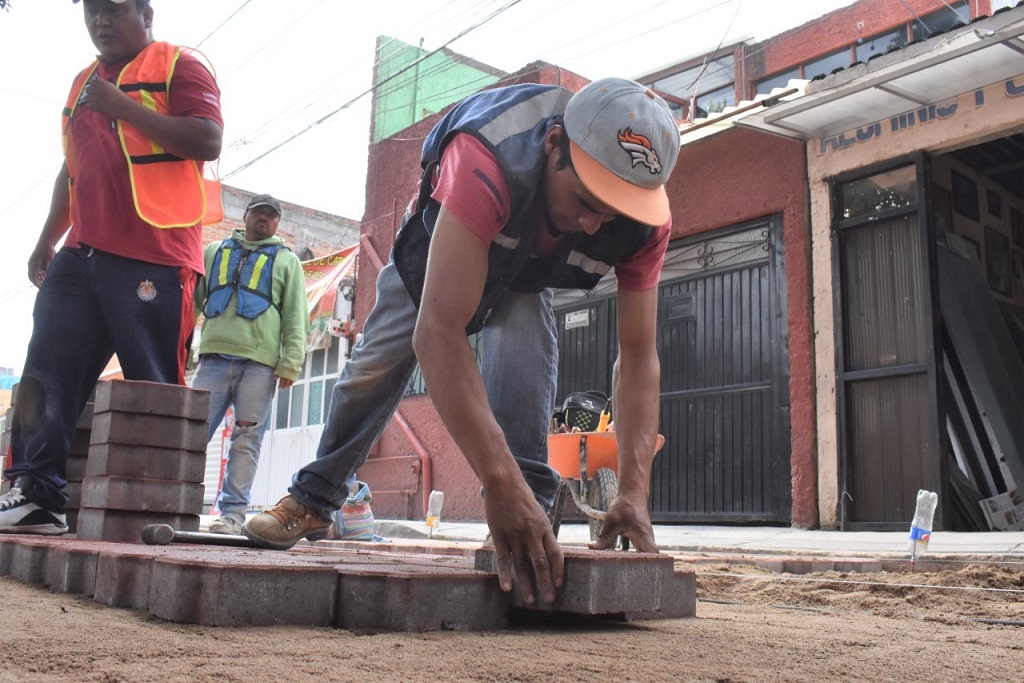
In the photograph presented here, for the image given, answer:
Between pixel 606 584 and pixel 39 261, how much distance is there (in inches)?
113

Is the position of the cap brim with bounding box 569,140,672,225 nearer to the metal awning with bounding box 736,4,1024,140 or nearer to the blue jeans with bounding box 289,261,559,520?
the blue jeans with bounding box 289,261,559,520

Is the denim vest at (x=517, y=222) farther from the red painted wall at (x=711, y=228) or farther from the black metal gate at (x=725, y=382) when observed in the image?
the black metal gate at (x=725, y=382)

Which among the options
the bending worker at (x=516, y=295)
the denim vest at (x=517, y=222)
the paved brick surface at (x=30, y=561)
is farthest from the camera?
the paved brick surface at (x=30, y=561)

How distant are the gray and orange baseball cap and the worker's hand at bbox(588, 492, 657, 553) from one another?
0.69m

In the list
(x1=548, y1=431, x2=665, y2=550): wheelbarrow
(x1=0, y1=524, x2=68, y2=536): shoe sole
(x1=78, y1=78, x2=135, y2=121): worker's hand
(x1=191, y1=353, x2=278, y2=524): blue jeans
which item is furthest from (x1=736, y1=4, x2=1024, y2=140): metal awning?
(x1=0, y1=524, x2=68, y2=536): shoe sole

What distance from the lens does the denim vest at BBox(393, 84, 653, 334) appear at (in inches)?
83.0

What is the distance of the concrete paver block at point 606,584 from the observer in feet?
5.92

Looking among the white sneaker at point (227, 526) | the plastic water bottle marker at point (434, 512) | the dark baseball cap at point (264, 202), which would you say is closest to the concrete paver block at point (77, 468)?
the white sneaker at point (227, 526)

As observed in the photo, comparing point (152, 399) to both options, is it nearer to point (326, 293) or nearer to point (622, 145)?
point (622, 145)

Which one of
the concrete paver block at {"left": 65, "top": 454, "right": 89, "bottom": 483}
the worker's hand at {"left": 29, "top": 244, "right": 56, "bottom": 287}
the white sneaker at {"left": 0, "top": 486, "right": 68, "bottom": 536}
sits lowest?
the white sneaker at {"left": 0, "top": 486, "right": 68, "bottom": 536}

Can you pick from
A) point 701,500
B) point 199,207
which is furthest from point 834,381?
point 199,207

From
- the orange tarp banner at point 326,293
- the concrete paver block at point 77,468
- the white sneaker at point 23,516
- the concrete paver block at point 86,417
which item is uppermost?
the orange tarp banner at point 326,293

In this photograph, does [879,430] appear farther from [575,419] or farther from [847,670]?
[847,670]

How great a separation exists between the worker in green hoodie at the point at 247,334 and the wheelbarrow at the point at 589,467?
5.12 ft
